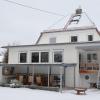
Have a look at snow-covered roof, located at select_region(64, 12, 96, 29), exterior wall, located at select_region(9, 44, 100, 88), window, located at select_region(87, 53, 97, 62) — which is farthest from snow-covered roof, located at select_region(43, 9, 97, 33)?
exterior wall, located at select_region(9, 44, 100, 88)

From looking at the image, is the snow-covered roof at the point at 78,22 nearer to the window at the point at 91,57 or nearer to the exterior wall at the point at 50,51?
the window at the point at 91,57

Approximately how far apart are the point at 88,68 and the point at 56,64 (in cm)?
357

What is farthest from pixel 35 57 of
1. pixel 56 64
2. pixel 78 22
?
pixel 78 22

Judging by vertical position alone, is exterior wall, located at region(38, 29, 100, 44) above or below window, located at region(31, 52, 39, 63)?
above

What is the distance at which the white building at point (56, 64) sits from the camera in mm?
28109

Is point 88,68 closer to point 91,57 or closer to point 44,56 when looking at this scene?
point 91,57

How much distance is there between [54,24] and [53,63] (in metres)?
11.9

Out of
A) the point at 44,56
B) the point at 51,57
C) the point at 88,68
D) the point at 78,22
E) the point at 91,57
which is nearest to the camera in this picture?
the point at 88,68

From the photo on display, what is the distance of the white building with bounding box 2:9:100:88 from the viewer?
28.1m

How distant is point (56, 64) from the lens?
88.1 feet

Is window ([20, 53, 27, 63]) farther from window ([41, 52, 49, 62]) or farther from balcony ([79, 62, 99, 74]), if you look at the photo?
balcony ([79, 62, 99, 74])

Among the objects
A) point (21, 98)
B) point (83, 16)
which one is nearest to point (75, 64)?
point (21, 98)

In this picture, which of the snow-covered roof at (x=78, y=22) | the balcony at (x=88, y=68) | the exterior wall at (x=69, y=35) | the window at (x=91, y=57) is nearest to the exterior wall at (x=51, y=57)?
the balcony at (x=88, y=68)

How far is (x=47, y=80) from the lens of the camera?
28.9 meters
